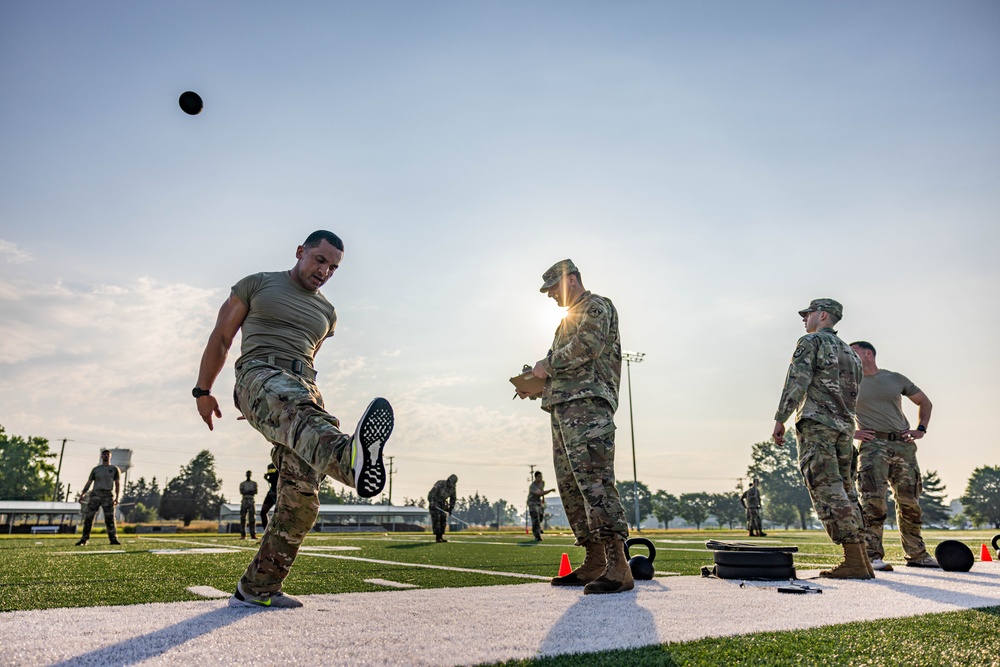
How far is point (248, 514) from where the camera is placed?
20844mm

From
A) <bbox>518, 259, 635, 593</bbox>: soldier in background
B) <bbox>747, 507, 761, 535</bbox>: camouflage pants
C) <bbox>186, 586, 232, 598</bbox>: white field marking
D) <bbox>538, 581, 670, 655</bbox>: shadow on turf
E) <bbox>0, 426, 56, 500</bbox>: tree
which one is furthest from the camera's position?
<bbox>0, 426, 56, 500</bbox>: tree

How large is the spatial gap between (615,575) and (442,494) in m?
16.7

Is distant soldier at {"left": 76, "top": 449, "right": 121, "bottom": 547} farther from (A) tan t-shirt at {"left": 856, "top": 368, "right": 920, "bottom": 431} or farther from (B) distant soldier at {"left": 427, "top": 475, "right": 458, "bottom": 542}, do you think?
(A) tan t-shirt at {"left": 856, "top": 368, "right": 920, "bottom": 431}

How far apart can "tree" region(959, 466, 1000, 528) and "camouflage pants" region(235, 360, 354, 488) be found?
17674cm

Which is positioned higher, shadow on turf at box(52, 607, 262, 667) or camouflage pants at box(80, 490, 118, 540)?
camouflage pants at box(80, 490, 118, 540)

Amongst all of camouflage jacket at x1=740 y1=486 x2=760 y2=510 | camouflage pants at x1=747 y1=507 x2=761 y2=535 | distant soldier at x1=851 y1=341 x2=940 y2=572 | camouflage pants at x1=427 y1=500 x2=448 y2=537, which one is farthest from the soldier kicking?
camouflage pants at x1=747 y1=507 x2=761 y2=535

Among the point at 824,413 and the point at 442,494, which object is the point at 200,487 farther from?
the point at 824,413

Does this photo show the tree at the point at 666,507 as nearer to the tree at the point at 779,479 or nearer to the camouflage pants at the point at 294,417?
the tree at the point at 779,479

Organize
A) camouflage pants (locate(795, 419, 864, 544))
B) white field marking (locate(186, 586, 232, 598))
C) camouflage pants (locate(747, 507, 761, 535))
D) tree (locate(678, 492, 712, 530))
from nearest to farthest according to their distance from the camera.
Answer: white field marking (locate(186, 586, 232, 598)) → camouflage pants (locate(795, 419, 864, 544)) → camouflage pants (locate(747, 507, 761, 535)) → tree (locate(678, 492, 712, 530))

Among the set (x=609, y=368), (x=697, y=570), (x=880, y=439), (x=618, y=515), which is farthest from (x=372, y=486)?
(x=880, y=439)

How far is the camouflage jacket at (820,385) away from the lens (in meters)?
6.44

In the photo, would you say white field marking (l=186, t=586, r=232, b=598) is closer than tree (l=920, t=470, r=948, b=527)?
Yes

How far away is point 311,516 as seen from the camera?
377cm

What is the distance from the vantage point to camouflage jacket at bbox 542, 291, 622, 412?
5.12 meters
